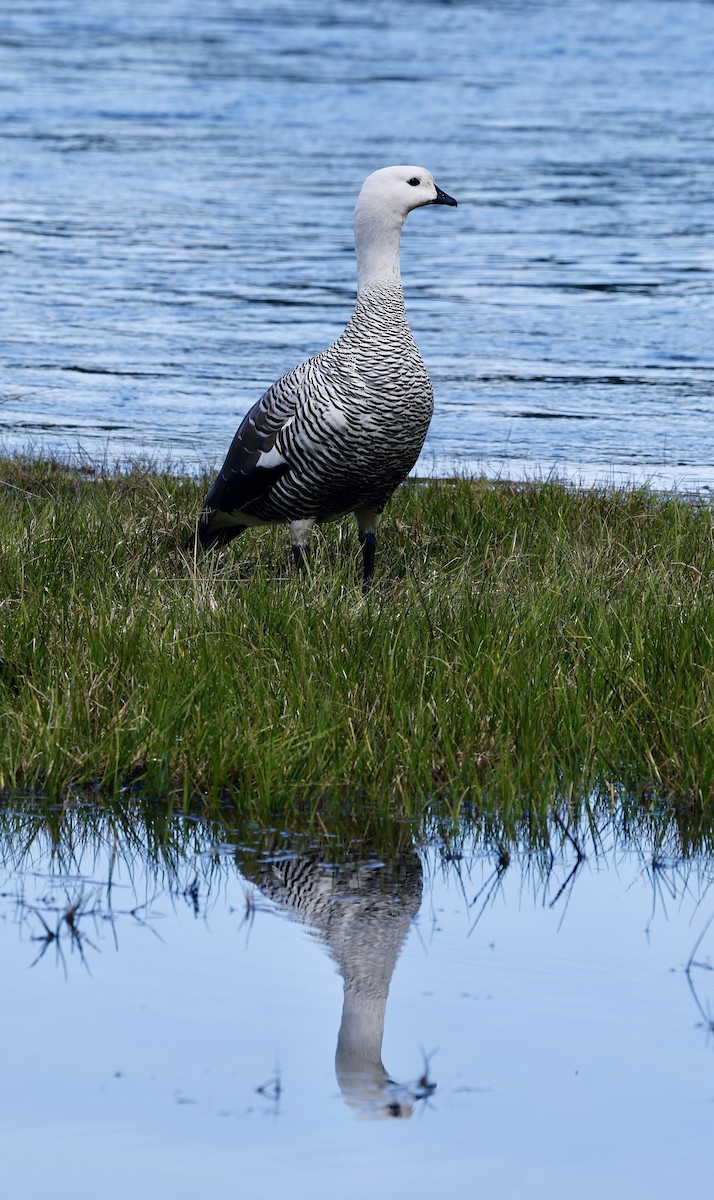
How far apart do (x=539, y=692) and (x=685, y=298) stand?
1120 cm

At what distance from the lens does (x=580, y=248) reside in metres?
19.4

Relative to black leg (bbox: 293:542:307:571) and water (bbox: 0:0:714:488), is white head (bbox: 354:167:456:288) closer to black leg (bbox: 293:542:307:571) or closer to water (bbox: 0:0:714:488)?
black leg (bbox: 293:542:307:571)

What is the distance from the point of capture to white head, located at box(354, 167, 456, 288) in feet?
26.6

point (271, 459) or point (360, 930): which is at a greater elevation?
point (271, 459)

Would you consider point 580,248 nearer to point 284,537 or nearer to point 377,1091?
point 284,537

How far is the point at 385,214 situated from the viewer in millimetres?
8109

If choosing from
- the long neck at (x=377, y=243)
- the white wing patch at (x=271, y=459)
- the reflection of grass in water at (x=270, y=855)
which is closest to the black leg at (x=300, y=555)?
the white wing patch at (x=271, y=459)

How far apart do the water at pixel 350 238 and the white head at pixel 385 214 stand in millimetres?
3264

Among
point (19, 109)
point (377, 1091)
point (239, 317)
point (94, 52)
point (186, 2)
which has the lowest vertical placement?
point (377, 1091)

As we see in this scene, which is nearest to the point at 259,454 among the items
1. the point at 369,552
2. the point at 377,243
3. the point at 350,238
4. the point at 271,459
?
the point at 271,459

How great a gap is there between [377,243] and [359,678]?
2.41 m

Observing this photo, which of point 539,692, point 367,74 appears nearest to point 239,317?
point 539,692

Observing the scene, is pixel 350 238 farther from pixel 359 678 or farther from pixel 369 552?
pixel 359 678

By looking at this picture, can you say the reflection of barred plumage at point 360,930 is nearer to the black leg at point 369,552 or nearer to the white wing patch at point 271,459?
the white wing patch at point 271,459
